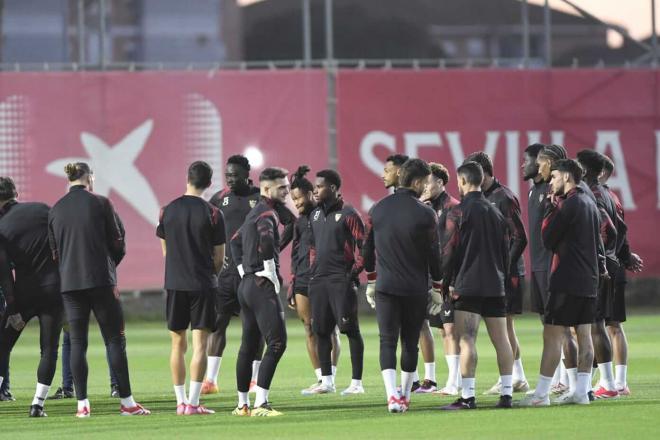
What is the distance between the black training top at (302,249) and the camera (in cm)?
1515

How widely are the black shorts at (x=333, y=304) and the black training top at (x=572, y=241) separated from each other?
2245mm

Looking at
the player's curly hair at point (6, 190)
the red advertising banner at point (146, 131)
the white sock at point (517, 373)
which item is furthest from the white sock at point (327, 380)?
the red advertising banner at point (146, 131)

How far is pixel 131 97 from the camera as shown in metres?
28.0

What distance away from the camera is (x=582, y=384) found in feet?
43.4

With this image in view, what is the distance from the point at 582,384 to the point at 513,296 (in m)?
1.24

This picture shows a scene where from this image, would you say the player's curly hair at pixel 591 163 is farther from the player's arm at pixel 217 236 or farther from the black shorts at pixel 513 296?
the player's arm at pixel 217 236

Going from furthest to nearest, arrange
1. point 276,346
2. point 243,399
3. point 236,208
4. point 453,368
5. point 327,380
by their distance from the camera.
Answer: point 236,208 < point 327,380 < point 453,368 < point 243,399 < point 276,346

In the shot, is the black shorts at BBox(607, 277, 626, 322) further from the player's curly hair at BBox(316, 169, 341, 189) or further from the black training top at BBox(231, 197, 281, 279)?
the black training top at BBox(231, 197, 281, 279)

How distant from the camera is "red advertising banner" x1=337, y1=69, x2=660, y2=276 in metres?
28.4

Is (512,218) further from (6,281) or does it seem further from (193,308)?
(6,281)

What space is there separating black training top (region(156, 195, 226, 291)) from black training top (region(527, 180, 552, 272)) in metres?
2.94

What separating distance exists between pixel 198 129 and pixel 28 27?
3.50 m

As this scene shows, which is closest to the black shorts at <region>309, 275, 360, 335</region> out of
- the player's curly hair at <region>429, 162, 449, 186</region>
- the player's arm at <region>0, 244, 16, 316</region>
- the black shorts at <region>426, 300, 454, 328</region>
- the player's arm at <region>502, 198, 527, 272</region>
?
the black shorts at <region>426, 300, 454, 328</region>

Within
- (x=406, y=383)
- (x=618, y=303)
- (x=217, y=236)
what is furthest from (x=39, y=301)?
(x=618, y=303)
